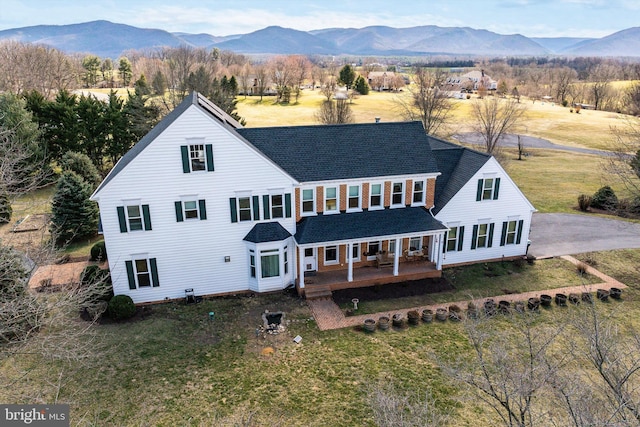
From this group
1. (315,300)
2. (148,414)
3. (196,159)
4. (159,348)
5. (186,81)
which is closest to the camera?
(148,414)

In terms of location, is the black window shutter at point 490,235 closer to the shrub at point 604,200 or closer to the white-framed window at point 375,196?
the white-framed window at point 375,196

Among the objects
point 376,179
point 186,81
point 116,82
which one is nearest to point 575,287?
point 376,179

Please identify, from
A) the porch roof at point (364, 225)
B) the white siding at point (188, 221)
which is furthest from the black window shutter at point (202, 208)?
the porch roof at point (364, 225)

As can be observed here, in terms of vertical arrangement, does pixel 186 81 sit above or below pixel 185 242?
above

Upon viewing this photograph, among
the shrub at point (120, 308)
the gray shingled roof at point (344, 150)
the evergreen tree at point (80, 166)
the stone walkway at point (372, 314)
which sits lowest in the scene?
the stone walkway at point (372, 314)

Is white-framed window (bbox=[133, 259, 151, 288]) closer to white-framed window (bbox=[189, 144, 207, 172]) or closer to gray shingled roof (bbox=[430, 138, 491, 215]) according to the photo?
white-framed window (bbox=[189, 144, 207, 172])

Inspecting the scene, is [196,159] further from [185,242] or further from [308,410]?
[308,410]

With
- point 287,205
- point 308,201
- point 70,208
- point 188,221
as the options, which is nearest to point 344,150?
point 308,201

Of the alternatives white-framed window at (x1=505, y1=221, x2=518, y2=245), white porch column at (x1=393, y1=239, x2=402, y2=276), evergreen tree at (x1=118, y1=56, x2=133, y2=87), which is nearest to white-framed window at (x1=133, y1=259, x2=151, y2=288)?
white porch column at (x1=393, y1=239, x2=402, y2=276)
